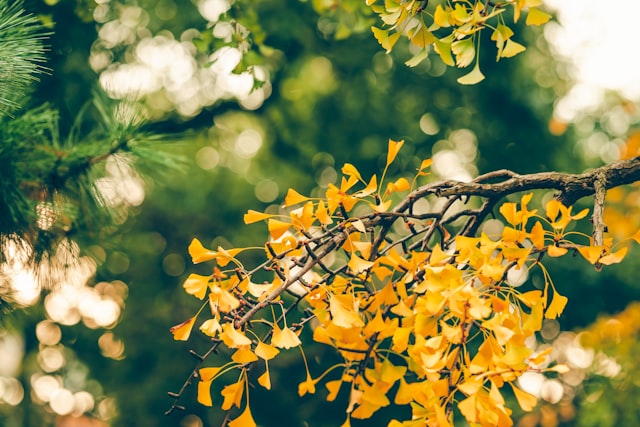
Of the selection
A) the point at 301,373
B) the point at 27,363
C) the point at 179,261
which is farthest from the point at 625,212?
the point at 27,363

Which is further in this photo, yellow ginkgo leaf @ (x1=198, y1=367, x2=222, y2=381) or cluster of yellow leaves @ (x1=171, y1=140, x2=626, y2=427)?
yellow ginkgo leaf @ (x1=198, y1=367, x2=222, y2=381)

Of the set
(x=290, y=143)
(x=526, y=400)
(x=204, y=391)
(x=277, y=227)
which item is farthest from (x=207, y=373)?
(x=290, y=143)

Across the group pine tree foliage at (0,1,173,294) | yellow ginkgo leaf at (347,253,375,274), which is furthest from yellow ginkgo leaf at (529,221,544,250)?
pine tree foliage at (0,1,173,294)

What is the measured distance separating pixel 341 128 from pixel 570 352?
9.43 ft

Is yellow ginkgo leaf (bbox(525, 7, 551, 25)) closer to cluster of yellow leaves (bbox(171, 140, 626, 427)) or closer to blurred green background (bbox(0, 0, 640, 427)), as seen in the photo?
cluster of yellow leaves (bbox(171, 140, 626, 427))

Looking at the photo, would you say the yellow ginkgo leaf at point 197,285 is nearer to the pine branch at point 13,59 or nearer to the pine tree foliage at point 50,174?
the pine branch at point 13,59

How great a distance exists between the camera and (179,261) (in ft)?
24.6

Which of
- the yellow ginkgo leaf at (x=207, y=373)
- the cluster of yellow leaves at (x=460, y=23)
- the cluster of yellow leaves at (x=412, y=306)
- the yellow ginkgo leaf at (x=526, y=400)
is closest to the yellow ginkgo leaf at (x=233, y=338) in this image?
the cluster of yellow leaves at (x=412, y=306)

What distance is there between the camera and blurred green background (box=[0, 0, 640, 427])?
412cm

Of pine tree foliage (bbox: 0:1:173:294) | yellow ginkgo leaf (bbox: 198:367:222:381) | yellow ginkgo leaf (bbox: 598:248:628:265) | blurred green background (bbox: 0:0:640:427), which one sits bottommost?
blurred green background (bbox: 0:0:640:427)

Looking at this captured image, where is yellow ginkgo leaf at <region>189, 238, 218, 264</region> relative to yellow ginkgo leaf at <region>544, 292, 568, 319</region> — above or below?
above

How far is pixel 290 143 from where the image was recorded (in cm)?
539

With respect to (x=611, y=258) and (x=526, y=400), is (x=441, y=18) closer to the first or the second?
(x=611, y=258)

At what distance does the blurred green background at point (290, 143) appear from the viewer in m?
4.12
